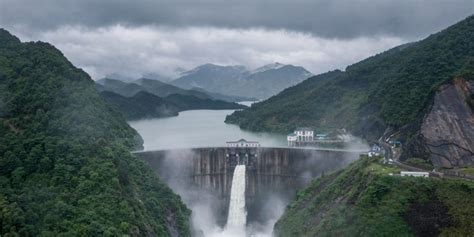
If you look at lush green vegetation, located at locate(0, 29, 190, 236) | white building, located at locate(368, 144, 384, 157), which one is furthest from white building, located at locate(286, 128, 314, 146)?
lush green vegetation, located at locate(0, 29, 190, 236)

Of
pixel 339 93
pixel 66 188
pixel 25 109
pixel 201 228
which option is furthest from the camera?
pixel 339 93

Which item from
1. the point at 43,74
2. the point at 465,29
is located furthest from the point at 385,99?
the point at 43,74

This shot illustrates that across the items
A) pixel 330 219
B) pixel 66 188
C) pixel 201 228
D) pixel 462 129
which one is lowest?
pixel 201 228

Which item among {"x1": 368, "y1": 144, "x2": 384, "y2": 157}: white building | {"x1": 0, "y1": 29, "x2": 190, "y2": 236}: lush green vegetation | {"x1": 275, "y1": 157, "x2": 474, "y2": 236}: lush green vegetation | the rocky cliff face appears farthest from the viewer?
{"x1": 368, "y1": 144, "x2": 384, "y2": 157}: white building

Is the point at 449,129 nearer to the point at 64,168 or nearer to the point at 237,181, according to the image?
the point at 237,181

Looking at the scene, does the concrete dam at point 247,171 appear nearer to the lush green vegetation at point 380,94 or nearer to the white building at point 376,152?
the white building at point 376,152

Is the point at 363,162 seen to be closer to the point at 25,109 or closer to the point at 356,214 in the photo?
the point at 356,214

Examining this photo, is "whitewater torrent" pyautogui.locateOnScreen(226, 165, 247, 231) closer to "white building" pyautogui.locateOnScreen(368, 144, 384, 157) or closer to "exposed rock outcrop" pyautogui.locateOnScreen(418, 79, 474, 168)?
"white building" pyautogui.locateOnScreen(368, 144, 384, 157)
